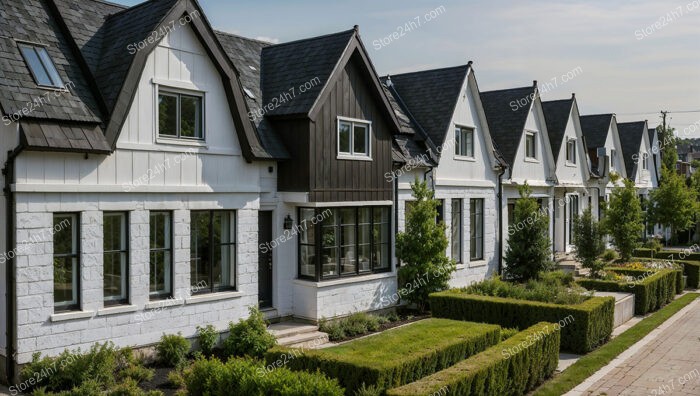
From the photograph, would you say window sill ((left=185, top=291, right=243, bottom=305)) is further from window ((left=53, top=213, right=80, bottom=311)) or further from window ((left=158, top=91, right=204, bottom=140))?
window ((left=158, top=91, right=204, bottom=140))

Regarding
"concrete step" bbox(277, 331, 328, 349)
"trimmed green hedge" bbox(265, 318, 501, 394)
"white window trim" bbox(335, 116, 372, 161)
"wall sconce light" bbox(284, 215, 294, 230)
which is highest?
"white window trim" bbox(335, 116, 372, 161)

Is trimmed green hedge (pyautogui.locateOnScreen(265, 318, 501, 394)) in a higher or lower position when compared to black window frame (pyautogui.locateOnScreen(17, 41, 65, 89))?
lower

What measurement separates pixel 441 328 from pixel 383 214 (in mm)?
6214

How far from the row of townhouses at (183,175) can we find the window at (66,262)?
0.08ft

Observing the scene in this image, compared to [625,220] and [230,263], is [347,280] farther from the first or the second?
[625,220]

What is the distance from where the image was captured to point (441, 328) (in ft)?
40.2

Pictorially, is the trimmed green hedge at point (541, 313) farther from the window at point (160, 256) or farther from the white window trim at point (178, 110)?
the white window trim at point (178, 110)

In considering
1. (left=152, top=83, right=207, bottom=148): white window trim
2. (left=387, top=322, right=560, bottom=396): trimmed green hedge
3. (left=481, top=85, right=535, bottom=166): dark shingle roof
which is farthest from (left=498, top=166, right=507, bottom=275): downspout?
(left=152, top=83, right=207, bottom=148): white window trim

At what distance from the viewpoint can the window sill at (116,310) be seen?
11.8 m

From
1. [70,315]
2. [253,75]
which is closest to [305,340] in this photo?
[70,315]

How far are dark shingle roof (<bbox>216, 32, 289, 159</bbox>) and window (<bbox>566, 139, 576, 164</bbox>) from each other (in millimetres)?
17821

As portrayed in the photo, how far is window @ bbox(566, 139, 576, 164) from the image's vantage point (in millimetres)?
30625

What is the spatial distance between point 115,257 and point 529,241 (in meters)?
14.6

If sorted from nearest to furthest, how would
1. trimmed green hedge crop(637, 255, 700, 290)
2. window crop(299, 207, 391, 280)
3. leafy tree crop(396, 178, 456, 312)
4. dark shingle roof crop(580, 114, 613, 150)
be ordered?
1. window crop(299, 207, 391, 280)
2. leafy tree crop(396, 178, 456, 312)
3. trimmed green hedge crop(637, 255, 700, 290)
4. dark shingle roof crop(580, 114, 613, 150)
